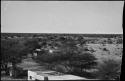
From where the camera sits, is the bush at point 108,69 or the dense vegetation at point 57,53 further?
the dense vegetation at point 57,53

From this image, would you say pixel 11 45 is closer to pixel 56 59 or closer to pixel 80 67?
pixel 56 59

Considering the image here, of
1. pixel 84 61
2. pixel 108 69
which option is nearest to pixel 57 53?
pixel 84 61

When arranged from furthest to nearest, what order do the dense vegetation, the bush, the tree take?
the tree → the dense vegetation → the bush

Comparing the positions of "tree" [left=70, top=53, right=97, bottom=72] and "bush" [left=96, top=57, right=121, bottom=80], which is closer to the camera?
"bush" [left=96, top=57, right=121, bottom=80]

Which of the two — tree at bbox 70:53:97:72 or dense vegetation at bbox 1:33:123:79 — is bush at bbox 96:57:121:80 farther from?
tree at bbox 70:53:97:72

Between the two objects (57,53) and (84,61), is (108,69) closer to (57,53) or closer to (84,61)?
(84,61)

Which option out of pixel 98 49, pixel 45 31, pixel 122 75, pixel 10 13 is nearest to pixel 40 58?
pixel 45 31

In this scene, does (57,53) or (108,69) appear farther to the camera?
(57,53)

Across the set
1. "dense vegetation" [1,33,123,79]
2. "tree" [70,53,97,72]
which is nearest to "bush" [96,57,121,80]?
"dense vegetation" [1,33,123,79]

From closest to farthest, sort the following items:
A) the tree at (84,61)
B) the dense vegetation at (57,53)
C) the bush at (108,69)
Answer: the bush at (108,69) < the dense vegetation at (57,53) < the tree at (84,61)

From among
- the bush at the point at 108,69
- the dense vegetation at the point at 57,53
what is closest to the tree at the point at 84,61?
the dense vegetation at the point at 57,53

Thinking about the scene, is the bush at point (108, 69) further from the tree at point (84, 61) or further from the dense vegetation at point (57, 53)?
the tree at point (84, 61)

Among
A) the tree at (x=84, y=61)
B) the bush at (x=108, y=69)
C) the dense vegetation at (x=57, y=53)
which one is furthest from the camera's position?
the tree at (x=84, y=61)
